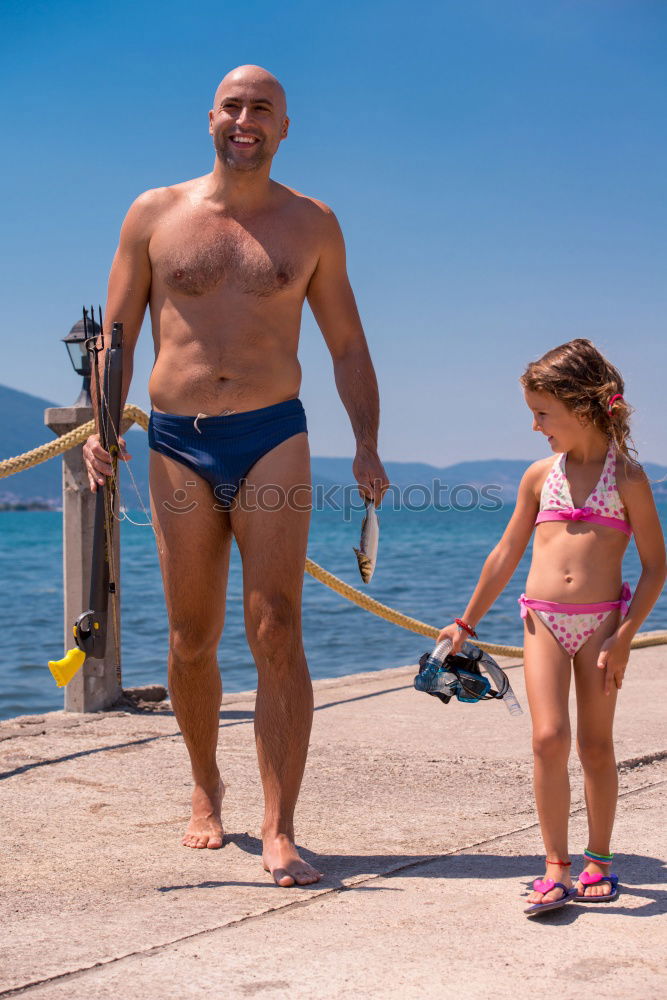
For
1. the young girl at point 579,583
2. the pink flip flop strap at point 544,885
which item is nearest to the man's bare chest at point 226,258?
the young girl at point 579,583

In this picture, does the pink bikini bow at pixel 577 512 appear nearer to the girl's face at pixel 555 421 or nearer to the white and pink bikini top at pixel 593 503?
the white and pink bikini top at pixel 593 503

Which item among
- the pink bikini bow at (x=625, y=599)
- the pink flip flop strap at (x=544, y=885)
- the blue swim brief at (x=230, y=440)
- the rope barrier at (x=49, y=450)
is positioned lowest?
the pink flip flop strap at (x=544, y=885)

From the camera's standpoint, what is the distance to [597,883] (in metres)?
2.93

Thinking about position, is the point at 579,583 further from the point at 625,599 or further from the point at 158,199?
the point at 158,199

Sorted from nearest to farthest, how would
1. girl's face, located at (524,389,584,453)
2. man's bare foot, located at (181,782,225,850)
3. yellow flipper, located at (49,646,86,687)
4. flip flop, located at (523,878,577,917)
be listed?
flip flop, located at (523,878,577,917) → girl's face, located at (524,389,584,453) → yellow flipper, located at (49,646,86,687) → man's bare foot, located at (181,782,225,850)

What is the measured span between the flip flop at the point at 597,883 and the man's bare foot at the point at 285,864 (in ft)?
2.25

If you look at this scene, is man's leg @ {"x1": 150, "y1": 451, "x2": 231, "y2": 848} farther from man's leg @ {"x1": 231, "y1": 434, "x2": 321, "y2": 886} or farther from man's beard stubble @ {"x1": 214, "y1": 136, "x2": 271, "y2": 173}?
man's beard stubble @ {"x1": 214, "y1": 136, "x2": 271, "y2": 173}

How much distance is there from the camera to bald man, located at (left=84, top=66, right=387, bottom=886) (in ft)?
11.0

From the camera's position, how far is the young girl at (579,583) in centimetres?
292

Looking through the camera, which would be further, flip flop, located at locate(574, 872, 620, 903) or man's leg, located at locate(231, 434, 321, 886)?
man's leg, located at locate(231, 434, 321, 886)

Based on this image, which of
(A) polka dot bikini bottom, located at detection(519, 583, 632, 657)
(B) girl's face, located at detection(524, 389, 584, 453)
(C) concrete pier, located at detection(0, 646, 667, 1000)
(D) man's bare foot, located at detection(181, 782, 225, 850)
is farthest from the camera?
(D) man's bare foot, located at detection(181, 782, 225, 850)

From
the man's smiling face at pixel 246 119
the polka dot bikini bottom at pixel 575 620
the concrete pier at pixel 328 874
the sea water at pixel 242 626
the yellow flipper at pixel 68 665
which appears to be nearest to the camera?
the concrete pier at pixel 328 874

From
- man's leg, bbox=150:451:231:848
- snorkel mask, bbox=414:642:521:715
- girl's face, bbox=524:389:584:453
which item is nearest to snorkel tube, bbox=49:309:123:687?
man's leg, bbox=150:451:231:848

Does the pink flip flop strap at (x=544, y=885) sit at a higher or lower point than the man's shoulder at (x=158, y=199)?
lower
